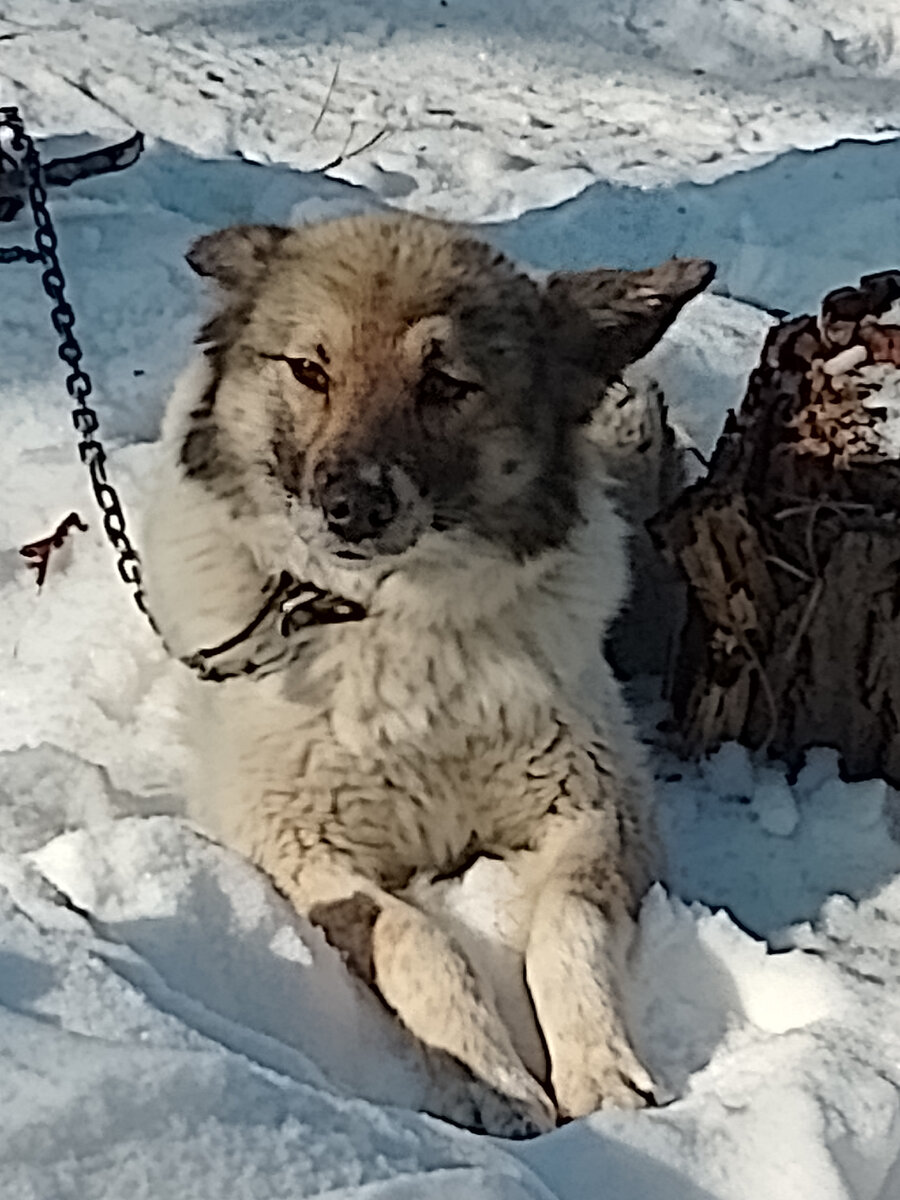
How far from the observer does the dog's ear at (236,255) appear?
2445 mm

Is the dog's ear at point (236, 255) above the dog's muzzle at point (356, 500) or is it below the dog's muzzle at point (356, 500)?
above

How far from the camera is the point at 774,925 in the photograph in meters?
2.44

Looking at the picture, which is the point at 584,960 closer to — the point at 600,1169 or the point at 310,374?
the point at 600,1169

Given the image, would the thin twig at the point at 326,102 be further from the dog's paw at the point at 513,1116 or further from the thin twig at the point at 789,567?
the dog's paw at the point at 513,1116

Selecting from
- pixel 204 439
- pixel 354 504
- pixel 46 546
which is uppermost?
pixel 354 504

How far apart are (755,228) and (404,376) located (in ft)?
9.69

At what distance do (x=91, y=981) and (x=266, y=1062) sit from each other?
225 mm

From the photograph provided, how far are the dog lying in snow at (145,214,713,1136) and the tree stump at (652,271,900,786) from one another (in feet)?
0.90

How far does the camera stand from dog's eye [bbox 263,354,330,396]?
2.25 m

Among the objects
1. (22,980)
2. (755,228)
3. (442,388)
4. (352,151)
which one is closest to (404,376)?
(442,388)

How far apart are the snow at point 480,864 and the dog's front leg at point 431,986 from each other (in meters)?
0.05

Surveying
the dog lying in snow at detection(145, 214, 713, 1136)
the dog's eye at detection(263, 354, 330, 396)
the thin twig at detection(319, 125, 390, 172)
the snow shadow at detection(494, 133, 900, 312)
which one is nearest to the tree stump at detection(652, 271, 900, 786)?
the dog lying in snow at detection(145, 214, 713, 1136)

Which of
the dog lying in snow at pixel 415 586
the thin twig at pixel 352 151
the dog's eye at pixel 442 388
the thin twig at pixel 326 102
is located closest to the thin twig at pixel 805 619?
the dog lying in snow at pixel 415 586

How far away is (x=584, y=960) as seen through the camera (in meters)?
2.17
